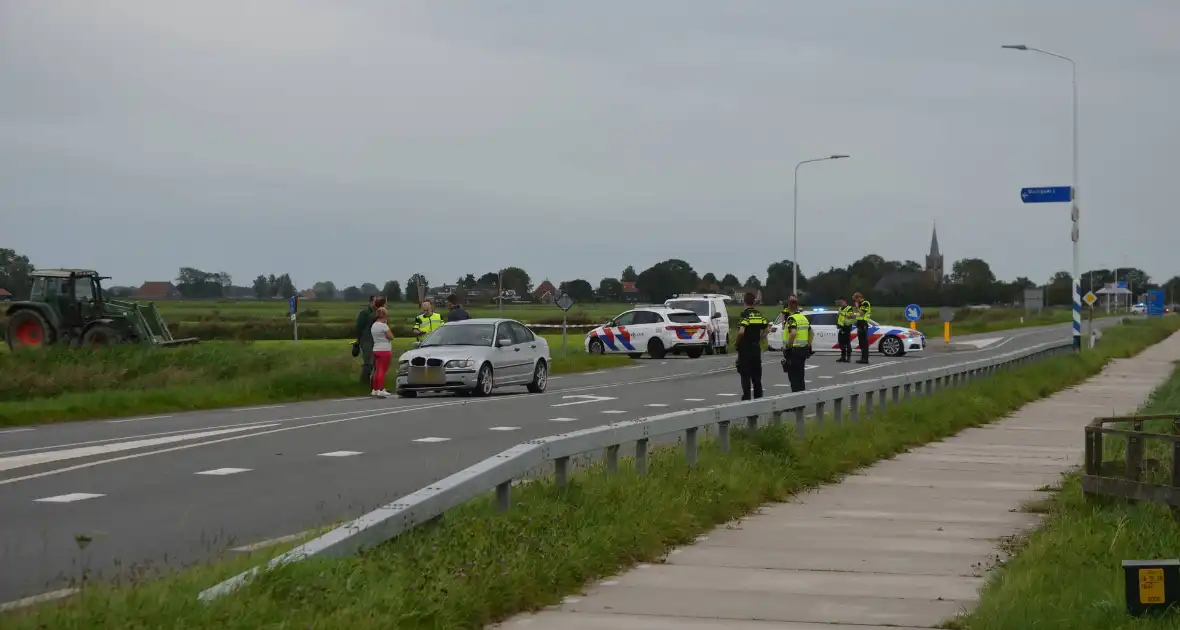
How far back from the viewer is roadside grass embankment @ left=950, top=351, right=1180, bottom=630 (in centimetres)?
737

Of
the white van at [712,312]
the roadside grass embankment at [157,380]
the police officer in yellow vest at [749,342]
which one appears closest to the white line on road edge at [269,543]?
the roadside grass embankment at [157,380]

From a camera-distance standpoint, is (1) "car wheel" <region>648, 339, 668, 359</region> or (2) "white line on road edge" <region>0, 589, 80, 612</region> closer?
(2) "white line on road edge" <region>0, 589, 80, 612</region>

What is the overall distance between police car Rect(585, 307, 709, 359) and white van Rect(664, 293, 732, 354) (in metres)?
1.61

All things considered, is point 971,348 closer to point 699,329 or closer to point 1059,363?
point 699,329

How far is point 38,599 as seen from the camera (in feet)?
24.0

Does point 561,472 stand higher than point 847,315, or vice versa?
point 847,315

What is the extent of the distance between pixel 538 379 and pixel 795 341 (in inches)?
281

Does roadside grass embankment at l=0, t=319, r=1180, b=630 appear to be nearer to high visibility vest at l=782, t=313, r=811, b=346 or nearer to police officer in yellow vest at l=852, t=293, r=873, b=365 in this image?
high visibility vest at l=782, t=313, r=811, b=346

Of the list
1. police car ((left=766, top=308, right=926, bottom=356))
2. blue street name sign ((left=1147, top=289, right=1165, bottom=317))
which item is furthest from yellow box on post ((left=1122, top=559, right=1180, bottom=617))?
blue street name sign ((left=1147, top=289, right=1165, bottom=317))

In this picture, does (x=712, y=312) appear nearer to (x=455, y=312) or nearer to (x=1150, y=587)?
(x=455, y=312)

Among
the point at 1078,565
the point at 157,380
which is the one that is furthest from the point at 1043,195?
the point at 1078,565

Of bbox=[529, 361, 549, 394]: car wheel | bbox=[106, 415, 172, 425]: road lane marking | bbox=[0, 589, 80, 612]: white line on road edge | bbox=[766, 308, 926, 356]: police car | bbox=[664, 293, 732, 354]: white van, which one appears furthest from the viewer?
bbox=[664, 293, 732, 354]: white van

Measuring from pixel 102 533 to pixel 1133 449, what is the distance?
7015 mm

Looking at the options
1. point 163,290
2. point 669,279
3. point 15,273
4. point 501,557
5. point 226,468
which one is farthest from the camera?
point 669,279
